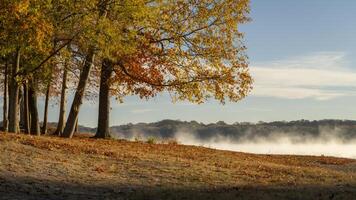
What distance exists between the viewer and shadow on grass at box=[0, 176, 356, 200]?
62.0 feet

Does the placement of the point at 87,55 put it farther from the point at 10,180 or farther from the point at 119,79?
the point at 10,180

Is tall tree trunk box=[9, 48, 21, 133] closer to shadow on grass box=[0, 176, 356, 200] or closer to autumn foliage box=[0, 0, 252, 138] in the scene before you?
autumn foliage box=[0, 0, 252, 138]

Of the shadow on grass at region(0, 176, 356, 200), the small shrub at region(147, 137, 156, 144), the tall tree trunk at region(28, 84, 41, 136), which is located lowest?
the shadow on grass at region(0, 176, 356, 200)

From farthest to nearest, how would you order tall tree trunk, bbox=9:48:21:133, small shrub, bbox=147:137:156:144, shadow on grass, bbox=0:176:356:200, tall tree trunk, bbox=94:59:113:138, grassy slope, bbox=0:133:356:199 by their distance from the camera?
tall tree trunk, bbox=94:59:113:138, small shrub, bbox=147:137:156:144, tall tree trunk, bbox=9:48:21:133, grassy slope, bbox=0:133:356:199, shadow on grass, bbox=0:176:356:200

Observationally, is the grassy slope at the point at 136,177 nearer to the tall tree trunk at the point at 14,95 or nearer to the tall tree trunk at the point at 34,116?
the tall tree trunk at the point at 14,95

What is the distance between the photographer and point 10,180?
20.1 meters

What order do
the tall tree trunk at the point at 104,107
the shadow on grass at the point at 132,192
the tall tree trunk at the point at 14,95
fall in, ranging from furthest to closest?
the tall tree trunk at the point at 104,107
the tall tree trunk at the point at 14,95
the shadow on grass at the point at 132,192

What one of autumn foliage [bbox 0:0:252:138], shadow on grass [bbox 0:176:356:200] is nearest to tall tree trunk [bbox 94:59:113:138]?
autumn foliage [bbox 0:0:252:138]

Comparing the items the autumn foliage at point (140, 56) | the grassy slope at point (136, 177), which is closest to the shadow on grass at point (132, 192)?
the grassy slope at point (136, 177)

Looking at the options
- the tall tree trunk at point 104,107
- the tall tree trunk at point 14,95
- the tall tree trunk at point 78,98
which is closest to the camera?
the tall tree trunk at point 14,95

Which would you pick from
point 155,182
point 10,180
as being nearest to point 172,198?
point 155,182

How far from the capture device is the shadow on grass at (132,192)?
62.0 ft

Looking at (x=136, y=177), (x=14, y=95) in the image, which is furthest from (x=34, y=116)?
(x=136, y=177)

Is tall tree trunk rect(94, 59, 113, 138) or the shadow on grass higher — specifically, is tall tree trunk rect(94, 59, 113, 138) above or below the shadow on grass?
above
